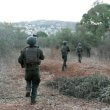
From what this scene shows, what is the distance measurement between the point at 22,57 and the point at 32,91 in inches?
38.7

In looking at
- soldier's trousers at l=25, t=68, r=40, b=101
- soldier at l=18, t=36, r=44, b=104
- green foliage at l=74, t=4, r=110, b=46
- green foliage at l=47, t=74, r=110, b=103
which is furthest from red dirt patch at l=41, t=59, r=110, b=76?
green foliage at l=74, t=4, r=110, b=46

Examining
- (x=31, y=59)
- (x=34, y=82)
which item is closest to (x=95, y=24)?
(x=34, y=82)

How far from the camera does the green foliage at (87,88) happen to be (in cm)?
1142

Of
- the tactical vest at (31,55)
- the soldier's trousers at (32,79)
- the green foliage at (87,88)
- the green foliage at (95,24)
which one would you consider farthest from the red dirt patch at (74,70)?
the green foliage at (95,24)

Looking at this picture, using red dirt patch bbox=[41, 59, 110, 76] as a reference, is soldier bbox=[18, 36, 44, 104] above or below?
above

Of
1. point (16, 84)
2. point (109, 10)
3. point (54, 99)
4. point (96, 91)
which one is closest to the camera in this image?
point (54, 99)

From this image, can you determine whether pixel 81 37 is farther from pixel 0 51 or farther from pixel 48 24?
pixel 0 51

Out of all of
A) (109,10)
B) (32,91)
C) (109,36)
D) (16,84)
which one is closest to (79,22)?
(109,10)

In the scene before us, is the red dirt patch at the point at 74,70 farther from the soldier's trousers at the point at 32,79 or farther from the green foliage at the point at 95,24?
the green foliage at the point at 95,24

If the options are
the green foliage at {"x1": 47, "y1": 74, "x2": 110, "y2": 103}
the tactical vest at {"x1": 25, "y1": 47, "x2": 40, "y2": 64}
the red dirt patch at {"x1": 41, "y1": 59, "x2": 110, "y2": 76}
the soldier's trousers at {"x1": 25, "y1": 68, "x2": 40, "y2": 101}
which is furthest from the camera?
the red dirt patch at {"x1": 41, "y1": 59, "x2": 110, "y2": 76}

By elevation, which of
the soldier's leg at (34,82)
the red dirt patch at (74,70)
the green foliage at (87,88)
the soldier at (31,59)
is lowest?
the red dirt patch at (74,70)

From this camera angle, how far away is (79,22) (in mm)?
56750

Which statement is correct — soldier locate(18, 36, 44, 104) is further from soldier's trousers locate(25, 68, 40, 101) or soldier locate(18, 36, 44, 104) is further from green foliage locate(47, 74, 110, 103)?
green foliage locate(47, 74, 110, 103)

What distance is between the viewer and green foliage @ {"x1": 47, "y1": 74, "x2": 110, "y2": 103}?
11422 millimetres
